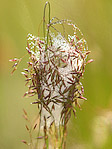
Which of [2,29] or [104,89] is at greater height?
[2,29]

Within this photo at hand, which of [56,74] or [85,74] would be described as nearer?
[56,74]

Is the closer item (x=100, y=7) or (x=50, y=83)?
(x=50, y=83)

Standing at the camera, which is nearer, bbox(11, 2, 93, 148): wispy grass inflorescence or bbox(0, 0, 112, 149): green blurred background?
bbox(11, 2, 93, 148): wispy grass inflorescence

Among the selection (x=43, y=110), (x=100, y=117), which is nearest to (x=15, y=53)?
(x=43, y=110)

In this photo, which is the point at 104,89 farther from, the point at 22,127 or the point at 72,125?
the point at 22,127

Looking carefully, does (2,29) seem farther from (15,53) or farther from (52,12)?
(52,12)

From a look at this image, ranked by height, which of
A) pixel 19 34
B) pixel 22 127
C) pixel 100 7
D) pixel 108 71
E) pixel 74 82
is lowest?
pixel 22 127

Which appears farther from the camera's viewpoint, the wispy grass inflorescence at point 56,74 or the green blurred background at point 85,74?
the green blurred background at point 85,74
